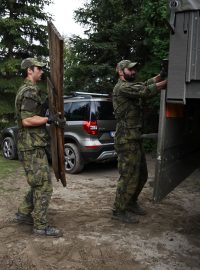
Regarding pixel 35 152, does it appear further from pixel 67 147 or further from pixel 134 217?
pixel 67 147

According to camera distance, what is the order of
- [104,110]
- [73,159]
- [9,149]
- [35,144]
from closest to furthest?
[35,144] → [104,110] → [73,159] → [9,149]

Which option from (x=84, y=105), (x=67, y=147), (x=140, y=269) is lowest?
(x=140, y=269)

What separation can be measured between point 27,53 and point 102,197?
8.58m

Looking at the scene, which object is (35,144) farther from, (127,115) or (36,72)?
(127,115)

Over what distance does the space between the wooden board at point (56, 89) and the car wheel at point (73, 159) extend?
381 centimetres

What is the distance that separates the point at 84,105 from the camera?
9070mm

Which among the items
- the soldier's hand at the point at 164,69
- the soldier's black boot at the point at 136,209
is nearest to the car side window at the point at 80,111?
the soldier's black boot at the point at 136,209

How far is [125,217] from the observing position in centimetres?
560

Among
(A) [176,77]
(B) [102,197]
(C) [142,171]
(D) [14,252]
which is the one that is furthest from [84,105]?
(A) [176,77]

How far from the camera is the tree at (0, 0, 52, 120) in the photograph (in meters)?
13.3

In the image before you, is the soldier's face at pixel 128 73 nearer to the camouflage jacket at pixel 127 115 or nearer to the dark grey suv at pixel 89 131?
the camouflage jacket at pixel 127 115

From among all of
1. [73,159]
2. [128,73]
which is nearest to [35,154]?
[128,73]

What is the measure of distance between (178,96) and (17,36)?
1094 centimetres

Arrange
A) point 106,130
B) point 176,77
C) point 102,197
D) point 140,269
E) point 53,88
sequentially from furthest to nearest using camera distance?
point 106,130
point 102,197
point 53,88
point 140,269
point 176,77
